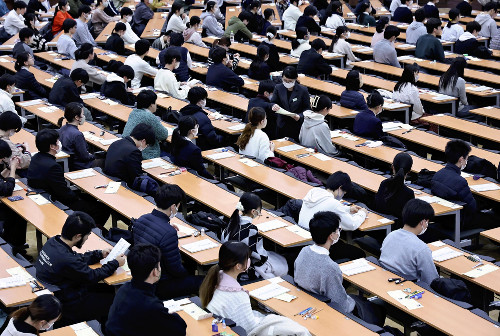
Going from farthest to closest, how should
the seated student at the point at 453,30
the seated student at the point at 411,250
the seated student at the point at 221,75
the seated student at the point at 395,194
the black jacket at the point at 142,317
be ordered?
the seated student at the point at 453,30 < the seated student at the point at 221,75 < the seated student at the point at 395,194 < the seated student at the point at 411,250 < the black jacket at the point at 142,317

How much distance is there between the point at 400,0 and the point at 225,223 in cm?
1412

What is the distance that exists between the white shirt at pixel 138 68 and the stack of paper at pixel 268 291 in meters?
7.23

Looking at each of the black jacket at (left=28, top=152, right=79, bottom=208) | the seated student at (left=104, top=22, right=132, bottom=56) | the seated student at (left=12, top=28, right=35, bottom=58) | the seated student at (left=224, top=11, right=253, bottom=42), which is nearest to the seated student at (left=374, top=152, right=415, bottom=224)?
the black jacket at (left=28, top=152, right=79, bottom=208)

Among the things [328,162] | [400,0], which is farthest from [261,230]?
[400,0]

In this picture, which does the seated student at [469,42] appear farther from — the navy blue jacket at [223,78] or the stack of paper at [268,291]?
the stack of paper at [268,291]

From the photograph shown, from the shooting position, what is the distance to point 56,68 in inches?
583

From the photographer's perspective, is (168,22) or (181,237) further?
(168,22)

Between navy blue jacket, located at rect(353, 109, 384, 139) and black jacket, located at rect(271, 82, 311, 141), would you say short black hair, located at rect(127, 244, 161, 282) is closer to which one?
navy blue jacket, located at rect(353, 109, 384, 139)

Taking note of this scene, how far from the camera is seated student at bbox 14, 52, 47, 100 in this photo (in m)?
12.5

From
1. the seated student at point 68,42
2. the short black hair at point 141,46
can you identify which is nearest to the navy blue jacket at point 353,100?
the short black hair at point 141,46

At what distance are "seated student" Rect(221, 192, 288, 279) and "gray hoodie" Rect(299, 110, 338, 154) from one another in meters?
2.93

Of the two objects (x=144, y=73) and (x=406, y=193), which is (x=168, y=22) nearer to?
Result: (x=144, y=73)

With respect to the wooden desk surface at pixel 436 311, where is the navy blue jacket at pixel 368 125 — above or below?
above

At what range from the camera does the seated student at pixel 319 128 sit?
982cm
